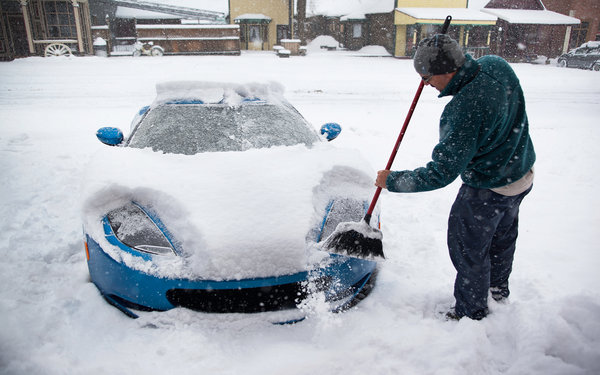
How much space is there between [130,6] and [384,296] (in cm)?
3418

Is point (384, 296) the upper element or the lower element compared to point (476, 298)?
lower

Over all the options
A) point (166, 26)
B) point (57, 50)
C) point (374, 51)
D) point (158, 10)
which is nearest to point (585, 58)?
point (374, 51)

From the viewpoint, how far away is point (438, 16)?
24.6 meters

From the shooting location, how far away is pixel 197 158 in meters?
2.51

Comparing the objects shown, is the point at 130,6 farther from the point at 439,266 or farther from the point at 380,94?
the point at 439,266

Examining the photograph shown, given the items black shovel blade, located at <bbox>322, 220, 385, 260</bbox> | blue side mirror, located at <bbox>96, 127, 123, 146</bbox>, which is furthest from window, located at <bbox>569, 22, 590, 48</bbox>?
blue side mirror, located at <bbox>96, 127, 123, 146</bbox>

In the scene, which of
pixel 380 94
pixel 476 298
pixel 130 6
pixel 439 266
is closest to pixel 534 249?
pixel 439 266

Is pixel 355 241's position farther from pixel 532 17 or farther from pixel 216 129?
pixel 532 17

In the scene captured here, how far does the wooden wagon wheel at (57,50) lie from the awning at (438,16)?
20.7 metres

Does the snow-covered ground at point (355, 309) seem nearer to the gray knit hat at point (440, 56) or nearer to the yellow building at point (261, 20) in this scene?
the gray knit hat at point (440, 56)

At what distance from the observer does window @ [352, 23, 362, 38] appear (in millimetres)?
31688

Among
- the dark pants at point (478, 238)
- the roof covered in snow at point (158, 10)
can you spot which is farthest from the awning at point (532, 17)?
the dark pants at point (478, 238)

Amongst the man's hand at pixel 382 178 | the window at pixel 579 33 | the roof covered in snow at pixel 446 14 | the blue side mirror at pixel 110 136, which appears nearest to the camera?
the man's hand at pixel 382 178

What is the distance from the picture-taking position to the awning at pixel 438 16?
24078mm
